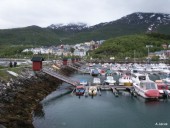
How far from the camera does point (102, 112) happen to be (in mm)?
39750

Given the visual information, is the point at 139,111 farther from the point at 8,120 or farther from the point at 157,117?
the point at 8,120

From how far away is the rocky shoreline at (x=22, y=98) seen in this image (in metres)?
28.4

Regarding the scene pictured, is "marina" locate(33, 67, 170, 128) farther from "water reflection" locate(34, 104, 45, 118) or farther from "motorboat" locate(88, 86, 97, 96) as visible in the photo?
"motorboat" locate(88, 86, 97, 96)

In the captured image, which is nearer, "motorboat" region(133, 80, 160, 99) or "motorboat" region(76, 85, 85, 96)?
"motorboat" region(133, 80, 160, 99)

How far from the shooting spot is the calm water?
33.5 meters

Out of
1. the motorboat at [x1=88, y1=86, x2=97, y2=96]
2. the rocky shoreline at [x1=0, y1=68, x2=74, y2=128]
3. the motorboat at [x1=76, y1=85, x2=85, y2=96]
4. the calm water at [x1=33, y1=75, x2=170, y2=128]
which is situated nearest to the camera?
the rocky shoreline at [x1=0, y1=68, x2=74, y2=128]

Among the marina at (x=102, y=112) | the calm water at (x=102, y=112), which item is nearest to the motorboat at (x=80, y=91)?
the marina at (x=102, y=112)

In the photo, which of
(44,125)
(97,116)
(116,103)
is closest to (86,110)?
(97,116)

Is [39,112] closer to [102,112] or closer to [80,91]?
[102,112]

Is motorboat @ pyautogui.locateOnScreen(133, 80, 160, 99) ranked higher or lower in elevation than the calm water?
higher

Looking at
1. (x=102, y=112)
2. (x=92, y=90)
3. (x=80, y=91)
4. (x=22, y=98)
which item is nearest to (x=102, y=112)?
(x=102, y=112)

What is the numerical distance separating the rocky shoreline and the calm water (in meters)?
1.42

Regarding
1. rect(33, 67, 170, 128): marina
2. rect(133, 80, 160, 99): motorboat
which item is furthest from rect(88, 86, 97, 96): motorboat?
rect(133, 80, 160, 99): motorboat

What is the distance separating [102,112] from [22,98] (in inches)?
408
